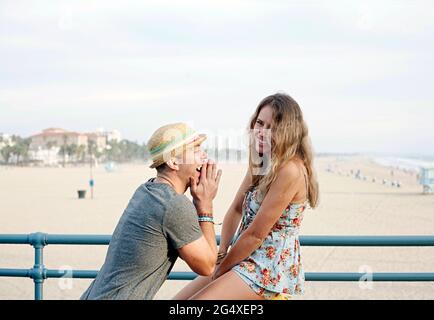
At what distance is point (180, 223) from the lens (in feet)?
7.61

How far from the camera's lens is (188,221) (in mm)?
2332

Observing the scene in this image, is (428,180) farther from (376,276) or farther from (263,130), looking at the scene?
(263,130)

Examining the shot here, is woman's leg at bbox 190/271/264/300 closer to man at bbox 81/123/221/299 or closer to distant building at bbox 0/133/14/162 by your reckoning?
man at bbox 81/123/221/299

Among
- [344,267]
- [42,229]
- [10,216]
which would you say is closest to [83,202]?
[10,216]

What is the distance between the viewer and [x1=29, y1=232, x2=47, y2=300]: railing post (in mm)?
3805

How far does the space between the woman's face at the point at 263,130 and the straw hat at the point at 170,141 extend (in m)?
0.40

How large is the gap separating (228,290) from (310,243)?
112 centimetres

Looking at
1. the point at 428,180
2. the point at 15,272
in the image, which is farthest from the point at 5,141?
the point at 15,272

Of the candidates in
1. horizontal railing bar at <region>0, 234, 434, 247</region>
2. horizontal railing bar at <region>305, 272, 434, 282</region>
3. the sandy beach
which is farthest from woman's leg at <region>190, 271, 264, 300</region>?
the sandy beach

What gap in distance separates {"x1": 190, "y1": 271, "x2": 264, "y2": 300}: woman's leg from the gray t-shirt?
276 millimetres

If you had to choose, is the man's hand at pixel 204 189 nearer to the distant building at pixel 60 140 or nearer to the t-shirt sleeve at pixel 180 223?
the t-shirt sleeve at pixel 180 223
